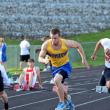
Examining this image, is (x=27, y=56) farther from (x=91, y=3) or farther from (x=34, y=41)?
(x=91, y=3)

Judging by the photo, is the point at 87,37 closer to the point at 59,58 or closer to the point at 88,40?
the point at 88,40

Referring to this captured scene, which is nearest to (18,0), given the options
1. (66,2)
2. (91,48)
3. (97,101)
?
(66,2)

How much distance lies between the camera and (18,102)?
645 inches

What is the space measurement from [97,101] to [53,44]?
3816 millimetres

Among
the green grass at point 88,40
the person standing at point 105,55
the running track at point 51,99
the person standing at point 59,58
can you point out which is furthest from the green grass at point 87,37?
the person standing at point 59,58

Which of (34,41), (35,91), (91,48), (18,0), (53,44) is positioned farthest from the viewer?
(18,0)

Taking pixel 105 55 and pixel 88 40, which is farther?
pixel 88 40

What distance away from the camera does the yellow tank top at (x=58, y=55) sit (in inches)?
533

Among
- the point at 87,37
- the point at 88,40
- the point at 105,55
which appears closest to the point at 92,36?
the point at 87,37

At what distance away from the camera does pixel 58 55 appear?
1359 cm

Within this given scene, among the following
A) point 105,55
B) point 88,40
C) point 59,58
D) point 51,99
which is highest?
point 59,58

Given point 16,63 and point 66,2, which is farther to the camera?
point 66,2

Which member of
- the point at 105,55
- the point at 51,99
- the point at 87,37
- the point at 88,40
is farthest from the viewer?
the point at 87,37

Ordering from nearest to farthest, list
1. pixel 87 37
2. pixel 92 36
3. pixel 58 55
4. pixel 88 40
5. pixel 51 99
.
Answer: pixel 58 55 → pixel 51 99 → pixel 88 40 → pixel 87 37 → pixel 92 36
